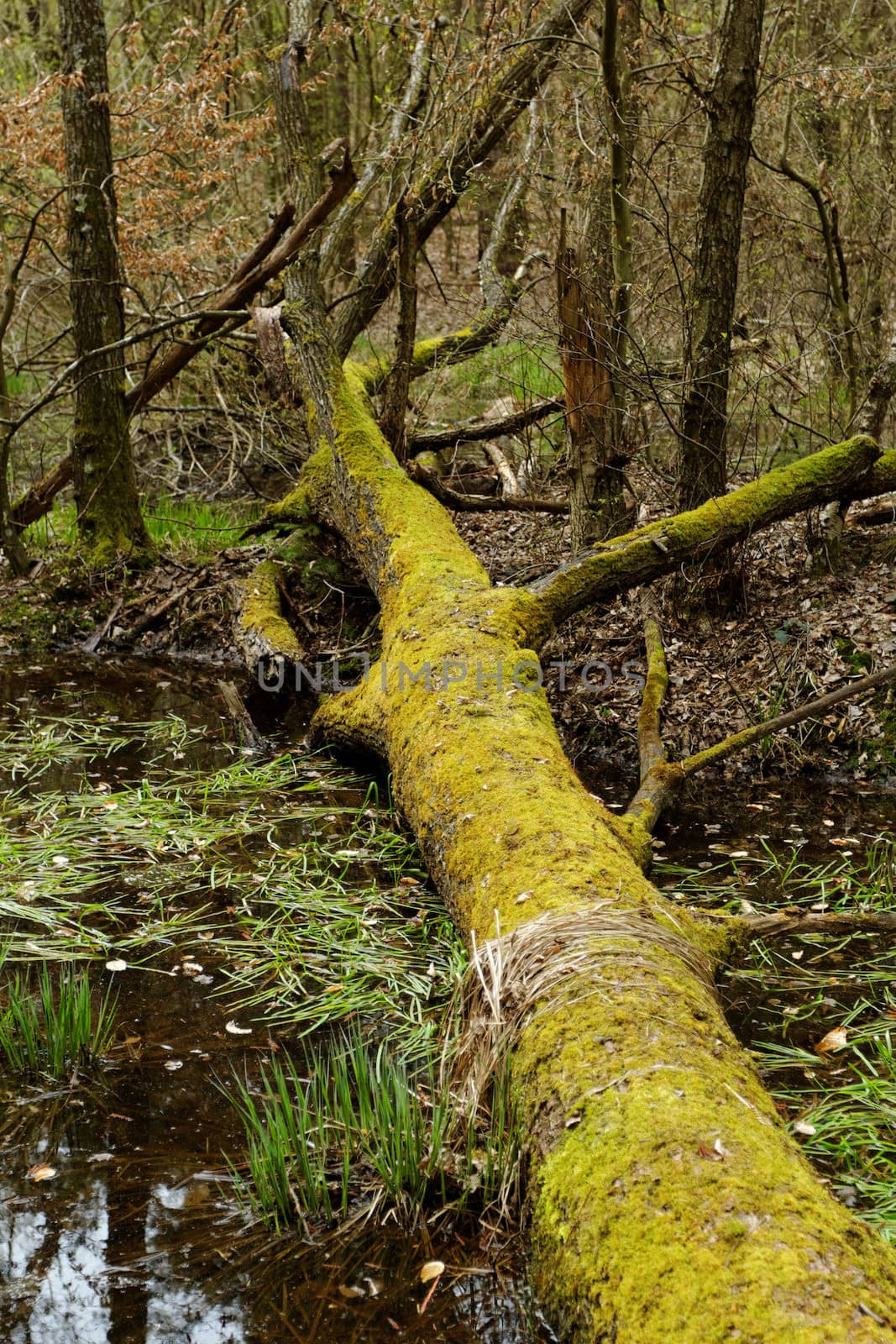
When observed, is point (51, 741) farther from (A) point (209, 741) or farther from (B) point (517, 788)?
(B) point (517, 788)

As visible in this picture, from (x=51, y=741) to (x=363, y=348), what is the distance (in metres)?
8.89

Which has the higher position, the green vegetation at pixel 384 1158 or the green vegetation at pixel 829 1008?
Result: the green vegetation at pixel 384 1158

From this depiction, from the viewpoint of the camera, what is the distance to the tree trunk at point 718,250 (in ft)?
18.1

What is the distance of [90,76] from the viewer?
7512 mm

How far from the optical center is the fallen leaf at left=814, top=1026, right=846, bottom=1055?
3119 mm

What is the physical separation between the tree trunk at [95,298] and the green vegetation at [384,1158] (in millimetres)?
6619

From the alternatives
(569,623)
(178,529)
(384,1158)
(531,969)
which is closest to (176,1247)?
(384,1158)

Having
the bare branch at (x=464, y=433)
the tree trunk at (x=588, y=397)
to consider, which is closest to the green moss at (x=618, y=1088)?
the tree trunk at (x=588, y=397)

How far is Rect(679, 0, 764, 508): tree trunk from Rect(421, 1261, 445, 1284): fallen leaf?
4731mm

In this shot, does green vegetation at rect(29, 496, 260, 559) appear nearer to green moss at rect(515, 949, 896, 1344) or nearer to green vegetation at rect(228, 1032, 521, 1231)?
green vegetation at rect(228, 1032, 521, 1231)

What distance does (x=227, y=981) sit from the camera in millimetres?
3547

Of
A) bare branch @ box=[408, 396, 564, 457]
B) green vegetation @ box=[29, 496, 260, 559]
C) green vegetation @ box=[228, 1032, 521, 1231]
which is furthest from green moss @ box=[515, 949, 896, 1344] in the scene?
green vegetation @ box=[29, 496, 260, 559]

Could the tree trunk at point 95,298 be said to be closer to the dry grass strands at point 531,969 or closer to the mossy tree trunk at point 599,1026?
the mossy tree trunk at point 599,1026

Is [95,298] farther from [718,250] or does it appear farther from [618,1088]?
[618,1088]
